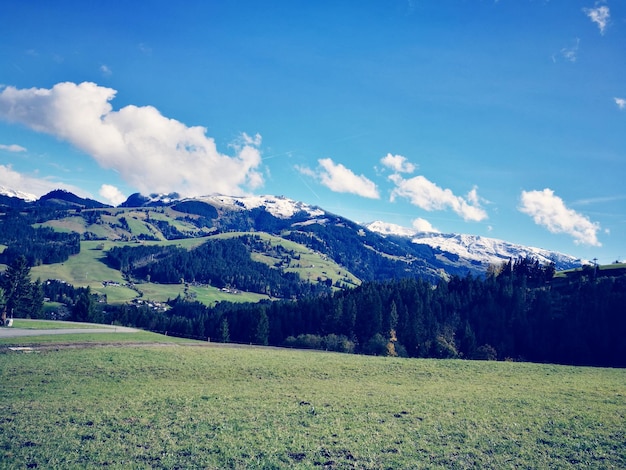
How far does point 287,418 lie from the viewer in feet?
84.7

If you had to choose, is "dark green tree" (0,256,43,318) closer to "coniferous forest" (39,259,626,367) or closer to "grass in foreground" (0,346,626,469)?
"coniferous forest" (39,259,626,367)

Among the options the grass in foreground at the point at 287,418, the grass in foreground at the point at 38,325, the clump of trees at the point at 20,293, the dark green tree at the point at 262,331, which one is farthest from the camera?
the dark green tree at the point at 262,331

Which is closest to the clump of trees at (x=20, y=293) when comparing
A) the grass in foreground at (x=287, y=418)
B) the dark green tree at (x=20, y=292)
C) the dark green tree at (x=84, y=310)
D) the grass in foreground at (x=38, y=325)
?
the dark green tree at (x=20, y=292)

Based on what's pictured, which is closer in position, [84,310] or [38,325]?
[38,325]

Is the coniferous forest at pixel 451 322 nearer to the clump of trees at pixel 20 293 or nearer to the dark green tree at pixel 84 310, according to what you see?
the dark green tree at pixel 84 310

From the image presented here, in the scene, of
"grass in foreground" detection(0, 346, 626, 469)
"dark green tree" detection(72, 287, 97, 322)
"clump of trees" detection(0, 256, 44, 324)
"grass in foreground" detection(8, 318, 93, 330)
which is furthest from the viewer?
"dark green tree" detection(72, 287, 97, 322)

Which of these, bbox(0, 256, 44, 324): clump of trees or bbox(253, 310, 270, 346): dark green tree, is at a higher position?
bbox(0, 256, 44, 324): clump of trees

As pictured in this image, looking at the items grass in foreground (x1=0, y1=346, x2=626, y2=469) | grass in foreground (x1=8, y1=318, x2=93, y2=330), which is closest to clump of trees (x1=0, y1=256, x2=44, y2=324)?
grass in foreground (x1=8, y1=318, x2=93, y2=330)

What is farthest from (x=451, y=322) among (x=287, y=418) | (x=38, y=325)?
(x=38, y=325)

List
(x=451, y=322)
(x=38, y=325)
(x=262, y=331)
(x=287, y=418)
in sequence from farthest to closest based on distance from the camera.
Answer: (x=451, y=322) < (x=262, y=331) < (x=38, y=325) < (x=287, y=418)

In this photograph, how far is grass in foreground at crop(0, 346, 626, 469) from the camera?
758 inches

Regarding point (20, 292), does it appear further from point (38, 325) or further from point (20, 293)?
point (38, 325)

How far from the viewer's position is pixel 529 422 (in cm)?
2691

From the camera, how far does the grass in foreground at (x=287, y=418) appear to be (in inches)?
758
